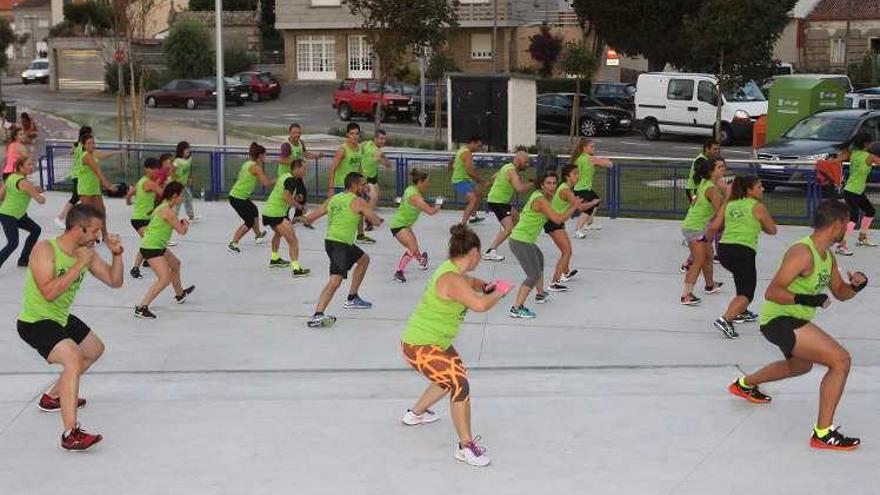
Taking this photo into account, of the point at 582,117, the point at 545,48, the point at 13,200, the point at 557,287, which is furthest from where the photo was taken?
the point at 545,48

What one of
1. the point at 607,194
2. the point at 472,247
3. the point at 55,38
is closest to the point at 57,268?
the point at 472,247

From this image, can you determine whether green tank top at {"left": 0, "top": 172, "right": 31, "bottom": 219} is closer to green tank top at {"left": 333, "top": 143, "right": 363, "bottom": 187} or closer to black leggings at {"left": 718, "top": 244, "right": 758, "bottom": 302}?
green tank top at {"left": 333, "top": 143, "right": 363, "bottom": 187}

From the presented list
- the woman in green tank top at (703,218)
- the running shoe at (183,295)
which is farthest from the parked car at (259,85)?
the woman in green tank top at (703,218)

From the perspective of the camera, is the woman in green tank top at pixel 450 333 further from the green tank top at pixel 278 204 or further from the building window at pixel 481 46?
the building window at pixel 481 46

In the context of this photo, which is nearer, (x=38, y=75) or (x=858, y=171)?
(x=858, y=171)

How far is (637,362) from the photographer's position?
10.3 metres

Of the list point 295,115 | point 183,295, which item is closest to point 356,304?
point 183,295

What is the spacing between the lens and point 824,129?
23.2 m

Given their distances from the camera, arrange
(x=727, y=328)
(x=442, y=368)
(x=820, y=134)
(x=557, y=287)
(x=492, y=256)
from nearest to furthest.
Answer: (x=442, y=368), (x=727, y=328), (x=557, y=287), (x=492, y=256), (x=820, y=134)

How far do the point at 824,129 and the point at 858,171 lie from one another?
8524 mm

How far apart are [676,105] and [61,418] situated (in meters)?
27.5

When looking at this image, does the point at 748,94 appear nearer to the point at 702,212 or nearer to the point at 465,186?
the point at 465,186

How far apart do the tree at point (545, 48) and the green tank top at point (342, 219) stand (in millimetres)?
39923

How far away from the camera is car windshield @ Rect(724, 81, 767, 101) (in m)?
33.2
